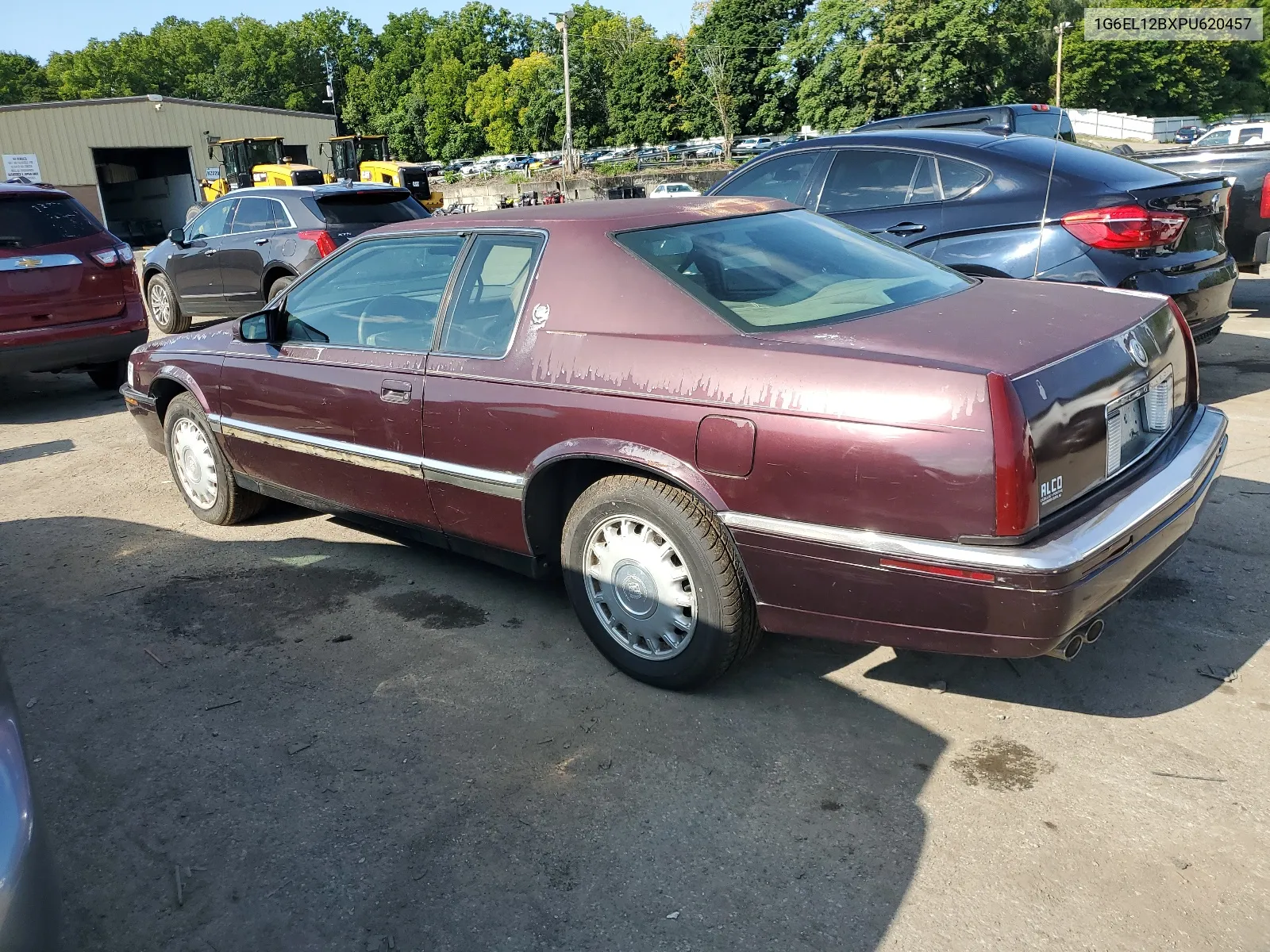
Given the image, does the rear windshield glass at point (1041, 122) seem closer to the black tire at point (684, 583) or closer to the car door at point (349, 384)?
the car door at point (349, 384)

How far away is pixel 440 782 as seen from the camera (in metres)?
2.98

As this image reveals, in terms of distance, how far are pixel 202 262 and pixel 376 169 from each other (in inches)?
760

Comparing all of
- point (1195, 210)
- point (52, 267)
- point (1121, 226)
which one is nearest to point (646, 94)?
point (52, 267)

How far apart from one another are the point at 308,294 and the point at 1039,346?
10.5 feet

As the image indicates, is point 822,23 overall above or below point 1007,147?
above

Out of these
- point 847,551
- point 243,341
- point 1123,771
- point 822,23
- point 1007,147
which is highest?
point 822,23

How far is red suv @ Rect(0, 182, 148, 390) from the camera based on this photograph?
7969 mm

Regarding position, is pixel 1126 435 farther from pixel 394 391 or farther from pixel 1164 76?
pixel 1164 76

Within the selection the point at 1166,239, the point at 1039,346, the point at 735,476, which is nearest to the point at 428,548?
the point at 735,476

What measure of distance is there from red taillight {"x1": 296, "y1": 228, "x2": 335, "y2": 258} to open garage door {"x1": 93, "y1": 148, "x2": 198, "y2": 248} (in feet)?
119

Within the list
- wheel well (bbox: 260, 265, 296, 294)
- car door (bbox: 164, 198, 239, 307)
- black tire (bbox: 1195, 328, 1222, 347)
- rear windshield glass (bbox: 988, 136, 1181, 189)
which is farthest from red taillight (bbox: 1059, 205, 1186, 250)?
car door (bbox: 164, 198, 239, 307)

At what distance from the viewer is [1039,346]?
279cm

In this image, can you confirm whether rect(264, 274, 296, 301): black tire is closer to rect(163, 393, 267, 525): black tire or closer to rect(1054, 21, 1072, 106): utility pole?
rect(163, 393, 267, 525): black tire

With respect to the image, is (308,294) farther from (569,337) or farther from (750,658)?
(750,658)
